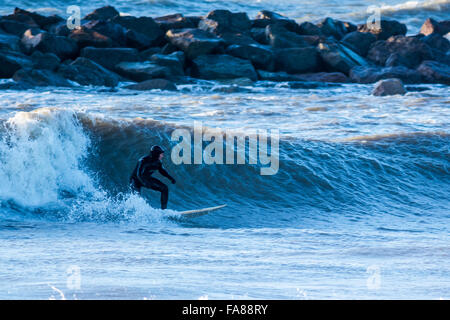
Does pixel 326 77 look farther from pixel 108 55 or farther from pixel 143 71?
pixel 108 55

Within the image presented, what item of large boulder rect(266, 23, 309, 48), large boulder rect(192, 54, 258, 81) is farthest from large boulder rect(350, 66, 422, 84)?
large boulder rect(192, 54, 258, 81)

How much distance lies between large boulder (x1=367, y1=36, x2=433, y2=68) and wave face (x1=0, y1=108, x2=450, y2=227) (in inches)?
539

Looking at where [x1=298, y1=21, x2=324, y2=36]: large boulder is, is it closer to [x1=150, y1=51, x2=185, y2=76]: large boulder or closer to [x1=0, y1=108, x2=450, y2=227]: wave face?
[x1=150, y1=51, x2=185, y2=76]: large boulder

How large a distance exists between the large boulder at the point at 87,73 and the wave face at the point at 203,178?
9.51 metres

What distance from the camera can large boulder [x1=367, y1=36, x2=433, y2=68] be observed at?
26.5 meters

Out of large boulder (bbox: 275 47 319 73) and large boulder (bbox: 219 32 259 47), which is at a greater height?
large boulder (bbox: 219 32 259 47)

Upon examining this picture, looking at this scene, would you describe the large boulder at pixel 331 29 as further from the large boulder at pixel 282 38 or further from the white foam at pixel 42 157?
the white foam at pixel 42 157

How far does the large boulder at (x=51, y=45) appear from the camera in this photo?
23347 mm

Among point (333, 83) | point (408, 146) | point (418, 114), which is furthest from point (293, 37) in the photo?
point (408, 146)

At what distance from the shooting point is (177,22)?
2764cm

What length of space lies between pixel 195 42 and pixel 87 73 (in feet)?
13.4

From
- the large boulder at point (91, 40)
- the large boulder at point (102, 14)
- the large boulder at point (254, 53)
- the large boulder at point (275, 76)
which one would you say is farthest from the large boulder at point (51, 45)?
the large boulder at point (275, 76)

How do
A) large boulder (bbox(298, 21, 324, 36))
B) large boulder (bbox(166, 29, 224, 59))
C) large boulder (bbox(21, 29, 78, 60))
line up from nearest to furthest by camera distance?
large boulder (bbox(21, 29, 78, 60)) < large boulder (bbox(166, 29, 224, 59)) < large boulder (bbox(298, 21, 324, 36))

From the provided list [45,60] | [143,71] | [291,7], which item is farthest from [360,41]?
[291,7]
